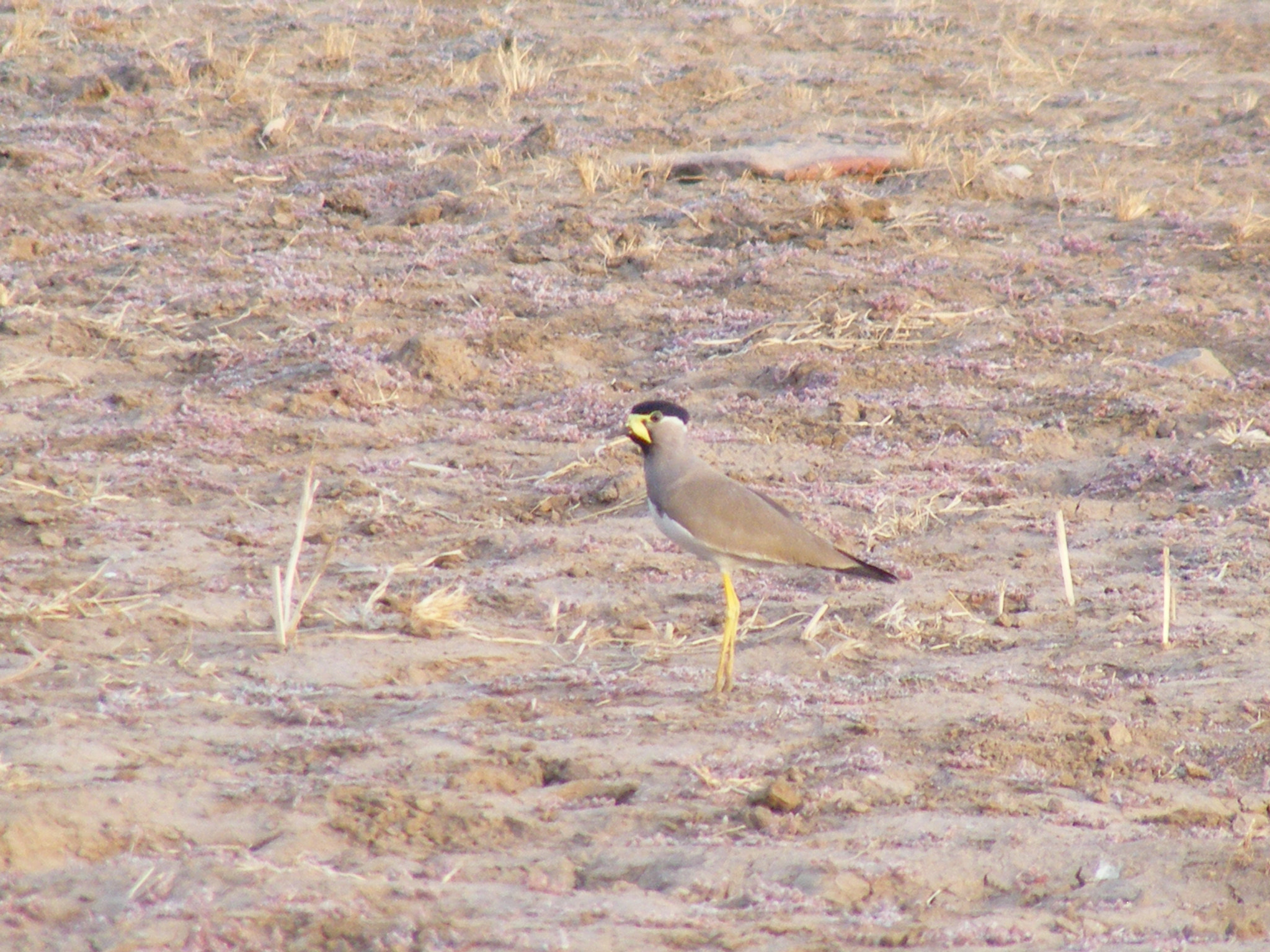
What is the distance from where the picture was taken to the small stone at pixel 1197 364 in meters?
8.44

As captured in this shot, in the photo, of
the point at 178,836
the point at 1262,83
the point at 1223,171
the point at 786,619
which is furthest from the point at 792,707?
the point at 1262,83

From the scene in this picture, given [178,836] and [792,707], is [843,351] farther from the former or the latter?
[178,836]

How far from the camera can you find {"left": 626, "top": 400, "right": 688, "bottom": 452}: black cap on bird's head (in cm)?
577

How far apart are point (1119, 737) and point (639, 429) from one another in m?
2.14

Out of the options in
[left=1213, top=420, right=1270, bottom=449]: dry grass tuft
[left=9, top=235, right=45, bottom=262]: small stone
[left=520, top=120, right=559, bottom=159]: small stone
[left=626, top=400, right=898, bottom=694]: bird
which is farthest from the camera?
[left=520, top=120, right=559, bottom=159]: small stone

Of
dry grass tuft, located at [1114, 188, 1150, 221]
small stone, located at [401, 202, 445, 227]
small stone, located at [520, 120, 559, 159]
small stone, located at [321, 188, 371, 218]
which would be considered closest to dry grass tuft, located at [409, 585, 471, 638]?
small stone, located at [401, 202, 445, 227]

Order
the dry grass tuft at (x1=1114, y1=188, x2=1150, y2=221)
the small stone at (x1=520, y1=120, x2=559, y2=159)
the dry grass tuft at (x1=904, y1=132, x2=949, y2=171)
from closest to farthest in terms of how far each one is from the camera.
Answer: the dry grass tuft at (x1=1114, y1=188, x2=1150, y2=221) < the dry grass tuft at (x1=904, y1=132, x2=949, y2=171) < the small stone at (x1=520, y1=120, x2=559, y2=159)

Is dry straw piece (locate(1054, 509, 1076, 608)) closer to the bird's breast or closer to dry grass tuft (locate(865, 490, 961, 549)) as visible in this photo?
dry grass tuft (locate(865, 490, 961, 549))

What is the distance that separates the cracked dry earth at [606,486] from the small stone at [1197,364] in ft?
0.13

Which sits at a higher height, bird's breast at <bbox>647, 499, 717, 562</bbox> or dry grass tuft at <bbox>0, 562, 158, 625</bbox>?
bird's breast at <bbox>647, 499, 717, 562</bbox>

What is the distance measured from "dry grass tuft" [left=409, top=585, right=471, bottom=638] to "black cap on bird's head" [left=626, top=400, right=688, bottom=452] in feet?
3.09

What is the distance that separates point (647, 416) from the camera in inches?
230

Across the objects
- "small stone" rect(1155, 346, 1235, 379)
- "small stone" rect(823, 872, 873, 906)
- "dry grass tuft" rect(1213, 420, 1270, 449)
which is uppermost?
"small stone" rect(1155, 346, 1235, 379)

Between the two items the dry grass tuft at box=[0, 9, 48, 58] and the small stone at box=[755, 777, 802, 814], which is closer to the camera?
the small stone at box=[755, 777, 802, 814]
